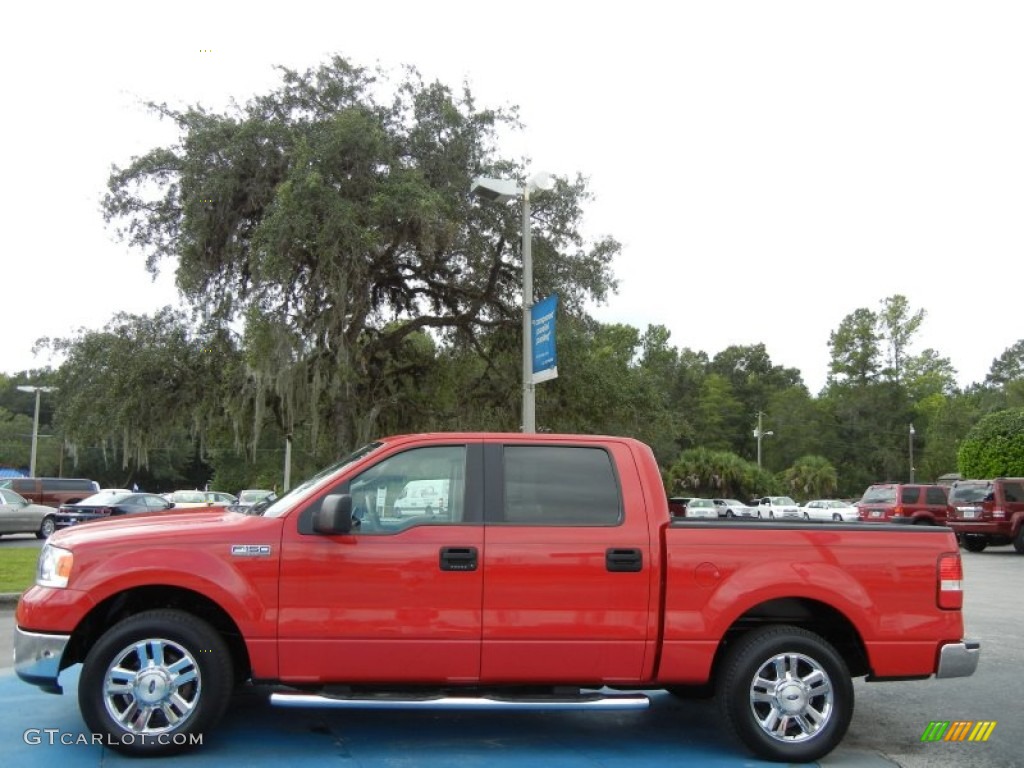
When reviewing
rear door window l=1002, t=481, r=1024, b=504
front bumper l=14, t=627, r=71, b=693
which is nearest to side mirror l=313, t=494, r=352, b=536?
front bumper l=14, t=627, r=71, b=693

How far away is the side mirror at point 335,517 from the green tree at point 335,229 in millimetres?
11775

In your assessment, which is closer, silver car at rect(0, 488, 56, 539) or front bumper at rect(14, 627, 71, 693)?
front bumper at rect(14, 627, 71, 693)

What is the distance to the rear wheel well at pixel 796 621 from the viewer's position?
558 cm

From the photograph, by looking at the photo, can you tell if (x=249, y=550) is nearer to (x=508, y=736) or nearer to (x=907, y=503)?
(x=508, y=736)

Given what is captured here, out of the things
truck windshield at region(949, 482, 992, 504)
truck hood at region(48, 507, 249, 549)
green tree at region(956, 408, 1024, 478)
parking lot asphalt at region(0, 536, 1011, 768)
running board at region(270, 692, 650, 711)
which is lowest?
parking lot asphalt at region(0, 536, 1011, 768)

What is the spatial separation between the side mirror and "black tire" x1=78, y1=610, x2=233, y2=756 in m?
0.90

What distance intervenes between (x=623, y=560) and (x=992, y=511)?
67.4 ft

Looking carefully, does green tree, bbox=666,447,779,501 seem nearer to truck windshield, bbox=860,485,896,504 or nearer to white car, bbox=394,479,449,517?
truck windshield, bbox=860,485,896,504

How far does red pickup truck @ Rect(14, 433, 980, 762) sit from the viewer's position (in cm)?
514

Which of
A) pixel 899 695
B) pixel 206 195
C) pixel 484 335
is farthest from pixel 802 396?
pixel 899 695

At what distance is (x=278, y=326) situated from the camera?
58.2ft

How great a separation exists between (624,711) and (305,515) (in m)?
2.91

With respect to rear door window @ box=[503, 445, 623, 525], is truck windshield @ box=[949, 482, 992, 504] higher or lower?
lower

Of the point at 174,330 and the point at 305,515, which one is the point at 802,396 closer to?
the point at 174,330
